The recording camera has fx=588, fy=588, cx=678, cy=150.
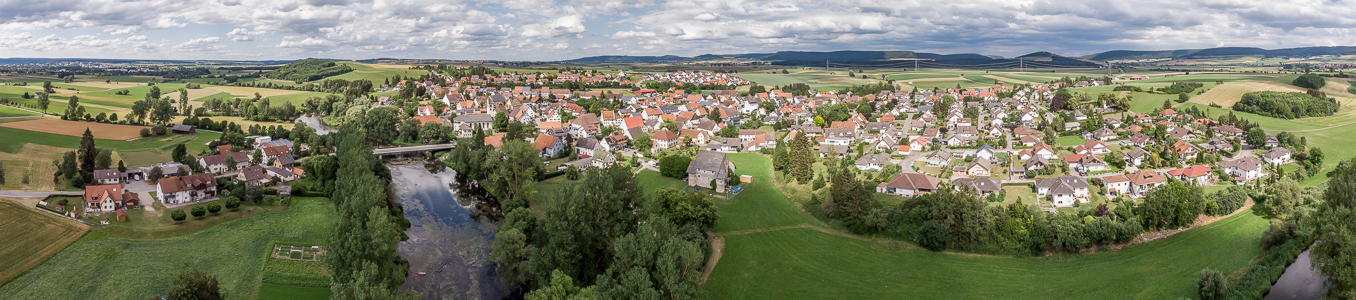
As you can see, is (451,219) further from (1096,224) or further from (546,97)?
(546,97)

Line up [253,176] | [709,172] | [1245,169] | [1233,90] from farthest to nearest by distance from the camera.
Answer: [1233,90] → [709,172] → [253,176] → [1245,169]

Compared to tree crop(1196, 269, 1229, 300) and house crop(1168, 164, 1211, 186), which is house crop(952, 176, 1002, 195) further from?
tree crop(1196, 269, 1229, 300)

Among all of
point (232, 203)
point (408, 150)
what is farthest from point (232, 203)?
point (408, 150)

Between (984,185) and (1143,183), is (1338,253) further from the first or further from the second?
(984,185)

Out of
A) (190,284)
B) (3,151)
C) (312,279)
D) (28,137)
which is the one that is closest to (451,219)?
(312,279)

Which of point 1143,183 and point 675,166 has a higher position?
point 675,166

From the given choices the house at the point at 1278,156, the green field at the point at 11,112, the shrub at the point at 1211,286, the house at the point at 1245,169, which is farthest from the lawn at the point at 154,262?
the house at the point at 1278,156

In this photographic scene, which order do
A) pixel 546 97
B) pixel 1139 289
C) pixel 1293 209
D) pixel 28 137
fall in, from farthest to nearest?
pixel 546 97, pixel 28 137, pixel 1293 209, pixel 1139 289

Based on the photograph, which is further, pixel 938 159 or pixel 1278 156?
pixel 938 159
